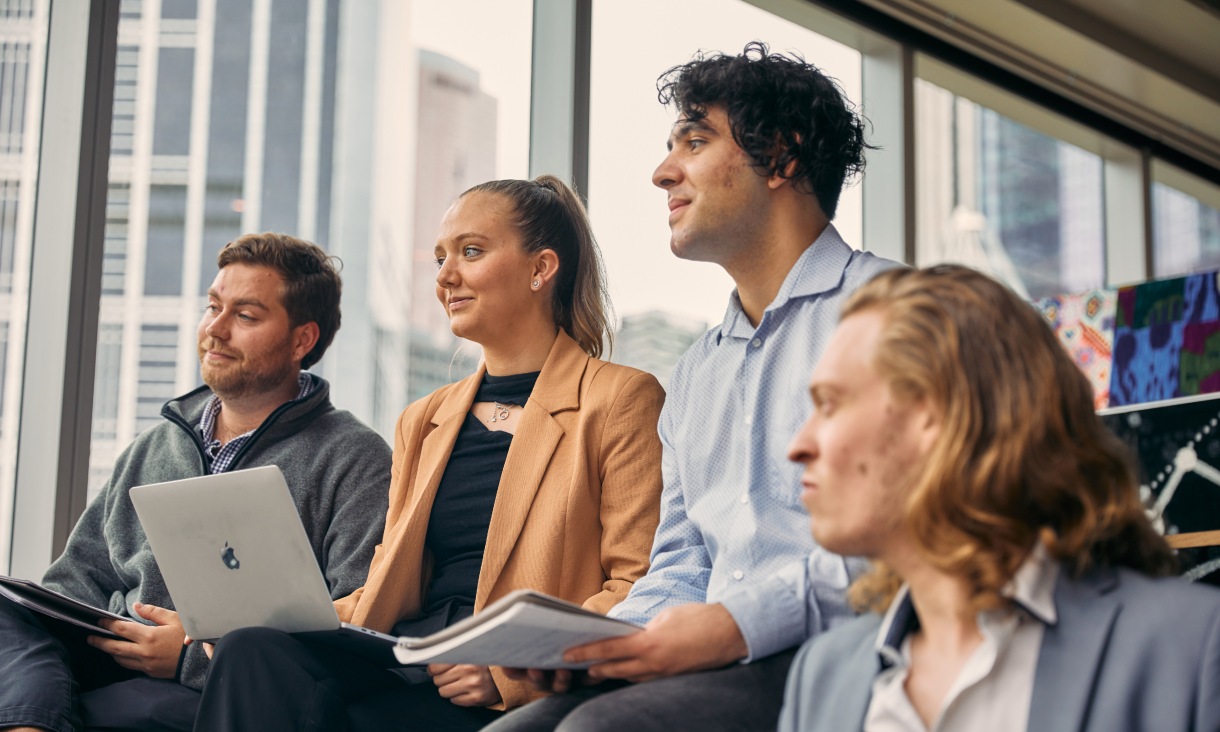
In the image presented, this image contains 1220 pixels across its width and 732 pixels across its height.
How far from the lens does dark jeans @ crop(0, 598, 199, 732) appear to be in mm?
1984

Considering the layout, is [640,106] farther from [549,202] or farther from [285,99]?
[549,202]

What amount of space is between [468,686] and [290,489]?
2.46 feet

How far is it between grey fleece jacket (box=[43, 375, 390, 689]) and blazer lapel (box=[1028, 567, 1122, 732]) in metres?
1.56

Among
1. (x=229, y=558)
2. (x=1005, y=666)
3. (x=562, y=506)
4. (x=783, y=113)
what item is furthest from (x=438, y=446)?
(x=1005, y=666)

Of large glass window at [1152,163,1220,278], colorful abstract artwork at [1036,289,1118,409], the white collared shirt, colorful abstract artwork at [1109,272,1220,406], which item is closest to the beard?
the white collared shirt

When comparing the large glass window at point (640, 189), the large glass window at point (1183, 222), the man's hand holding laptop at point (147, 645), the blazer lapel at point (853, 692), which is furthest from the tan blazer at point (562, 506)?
the large glass window at point (1183, 222)

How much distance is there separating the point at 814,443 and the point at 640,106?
270 centimetres

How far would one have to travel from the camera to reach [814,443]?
1.18m

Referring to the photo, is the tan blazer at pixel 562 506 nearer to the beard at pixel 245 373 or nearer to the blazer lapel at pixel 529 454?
the blazer lapel at pixel 529 454

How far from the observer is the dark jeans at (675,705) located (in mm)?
1422

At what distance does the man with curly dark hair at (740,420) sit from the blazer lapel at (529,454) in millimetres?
266

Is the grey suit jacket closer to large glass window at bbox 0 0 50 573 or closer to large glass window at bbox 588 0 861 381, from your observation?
large glass window at bbox 0 0 50 573

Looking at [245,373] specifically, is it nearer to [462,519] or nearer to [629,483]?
[462,519]

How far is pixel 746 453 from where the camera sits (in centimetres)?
181
